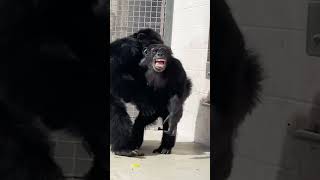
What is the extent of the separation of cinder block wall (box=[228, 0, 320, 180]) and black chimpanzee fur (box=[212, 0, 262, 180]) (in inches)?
1.0

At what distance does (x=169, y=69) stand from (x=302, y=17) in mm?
681

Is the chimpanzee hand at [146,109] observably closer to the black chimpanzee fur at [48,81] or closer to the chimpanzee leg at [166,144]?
the chimpanzee leg at [166,144]

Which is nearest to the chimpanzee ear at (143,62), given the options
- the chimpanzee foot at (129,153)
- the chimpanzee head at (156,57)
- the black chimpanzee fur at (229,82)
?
the chimpanzee head at (156,57)

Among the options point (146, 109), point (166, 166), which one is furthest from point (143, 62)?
→ point (166, 166)

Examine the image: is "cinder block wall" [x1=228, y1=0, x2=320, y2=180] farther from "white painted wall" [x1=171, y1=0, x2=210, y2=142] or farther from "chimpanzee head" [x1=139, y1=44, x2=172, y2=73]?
"chimpanzee head" [x1=139, y1=44, x2=172, y2=73]

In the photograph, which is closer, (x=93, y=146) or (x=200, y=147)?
(x=93, y=146)

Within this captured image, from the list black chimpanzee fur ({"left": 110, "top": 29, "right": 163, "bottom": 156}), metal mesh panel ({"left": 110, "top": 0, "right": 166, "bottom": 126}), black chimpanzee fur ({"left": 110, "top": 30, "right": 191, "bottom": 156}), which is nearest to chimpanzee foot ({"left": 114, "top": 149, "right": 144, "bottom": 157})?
black chimpanzee fur ({"left": 110, "top": 29, "right": 163, "bottom": 156})

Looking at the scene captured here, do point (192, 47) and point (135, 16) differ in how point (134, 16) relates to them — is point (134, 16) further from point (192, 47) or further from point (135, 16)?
point (192, 47)

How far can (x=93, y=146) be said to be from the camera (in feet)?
3.56

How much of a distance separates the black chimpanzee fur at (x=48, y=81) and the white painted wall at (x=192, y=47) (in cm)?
45

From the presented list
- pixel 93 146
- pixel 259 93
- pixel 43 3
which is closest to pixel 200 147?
pixel 259 93

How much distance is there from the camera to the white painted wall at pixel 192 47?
57.1 inches

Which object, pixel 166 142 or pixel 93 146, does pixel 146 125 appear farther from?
pixel 93 146

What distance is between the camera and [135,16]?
4.81 feet
